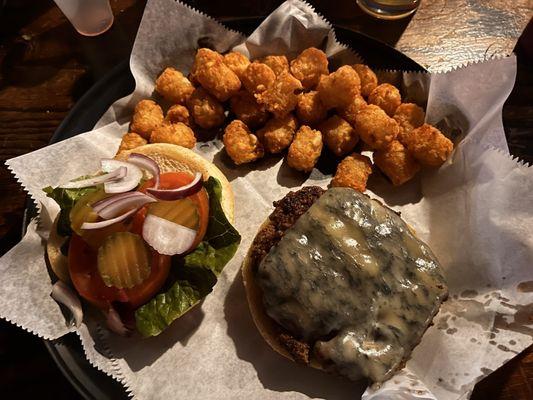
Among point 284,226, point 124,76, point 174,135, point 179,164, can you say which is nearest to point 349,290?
point 284,226

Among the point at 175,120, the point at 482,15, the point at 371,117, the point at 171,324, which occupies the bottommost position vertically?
the point at 171,324

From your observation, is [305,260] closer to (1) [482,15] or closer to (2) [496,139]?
(2) [496,139]

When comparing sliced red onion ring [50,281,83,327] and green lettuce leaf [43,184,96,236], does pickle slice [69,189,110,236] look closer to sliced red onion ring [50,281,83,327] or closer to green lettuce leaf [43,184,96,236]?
green lettuce leaf [43,184,96,236]

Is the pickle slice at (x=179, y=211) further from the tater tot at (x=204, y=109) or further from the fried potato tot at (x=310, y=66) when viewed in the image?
the fried potato tot at (x=310, y=66)

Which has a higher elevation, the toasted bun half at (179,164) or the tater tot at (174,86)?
A: the tater tot at (174,86)

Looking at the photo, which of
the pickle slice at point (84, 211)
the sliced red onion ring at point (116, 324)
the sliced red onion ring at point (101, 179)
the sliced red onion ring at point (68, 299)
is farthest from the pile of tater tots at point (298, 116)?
the sliced red onion ring at point (116, 324)

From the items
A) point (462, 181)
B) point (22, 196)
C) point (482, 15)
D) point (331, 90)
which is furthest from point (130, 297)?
point (482, 15)

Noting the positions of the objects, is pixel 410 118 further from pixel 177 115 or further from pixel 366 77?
pixel 177 115
